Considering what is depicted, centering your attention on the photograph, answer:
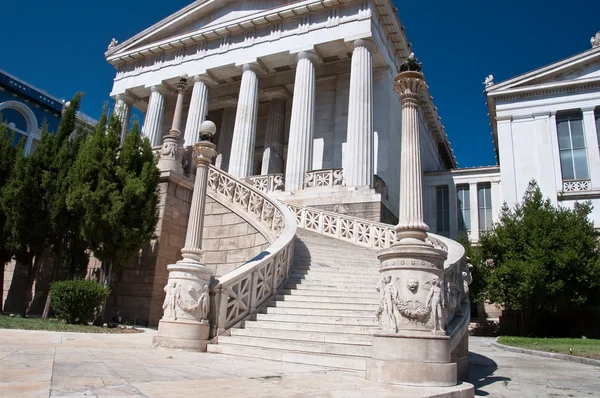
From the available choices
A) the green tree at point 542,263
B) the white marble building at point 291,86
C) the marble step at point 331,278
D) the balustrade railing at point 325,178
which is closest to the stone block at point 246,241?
the marble step at point 331,278

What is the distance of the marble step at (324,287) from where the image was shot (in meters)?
10.6

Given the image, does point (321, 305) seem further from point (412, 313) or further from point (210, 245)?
point (210, 245)

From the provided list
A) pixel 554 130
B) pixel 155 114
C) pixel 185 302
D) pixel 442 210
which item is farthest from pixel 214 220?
pixel 554 130

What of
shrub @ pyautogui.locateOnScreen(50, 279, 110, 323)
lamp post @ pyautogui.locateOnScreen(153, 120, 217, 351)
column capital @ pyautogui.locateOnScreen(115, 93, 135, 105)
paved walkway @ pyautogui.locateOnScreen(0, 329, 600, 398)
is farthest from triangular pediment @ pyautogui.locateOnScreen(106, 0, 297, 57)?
paved walkway @ pyautogui.locateOnScreen(0, 329, 600, 398)

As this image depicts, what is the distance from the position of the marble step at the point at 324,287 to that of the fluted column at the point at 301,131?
11.4m

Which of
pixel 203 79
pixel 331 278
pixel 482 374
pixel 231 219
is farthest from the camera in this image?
pixel 203 79

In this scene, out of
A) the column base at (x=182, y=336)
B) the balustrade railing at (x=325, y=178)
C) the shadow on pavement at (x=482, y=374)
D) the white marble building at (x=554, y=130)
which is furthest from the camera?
the white marble building at (x=554, y=130)

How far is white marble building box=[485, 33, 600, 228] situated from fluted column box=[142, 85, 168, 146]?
833 inches

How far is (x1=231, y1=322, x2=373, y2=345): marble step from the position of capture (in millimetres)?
7844

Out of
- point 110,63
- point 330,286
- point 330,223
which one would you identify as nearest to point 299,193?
point 330,223

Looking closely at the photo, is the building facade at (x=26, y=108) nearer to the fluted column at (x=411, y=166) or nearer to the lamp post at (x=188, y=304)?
the lamp post at (x=188, y=304)

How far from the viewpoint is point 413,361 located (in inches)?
224

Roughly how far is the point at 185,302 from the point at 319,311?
8.97 feet

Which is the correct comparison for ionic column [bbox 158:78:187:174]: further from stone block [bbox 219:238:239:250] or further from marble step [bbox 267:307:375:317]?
marble step [bbox 267:307:375:317]
